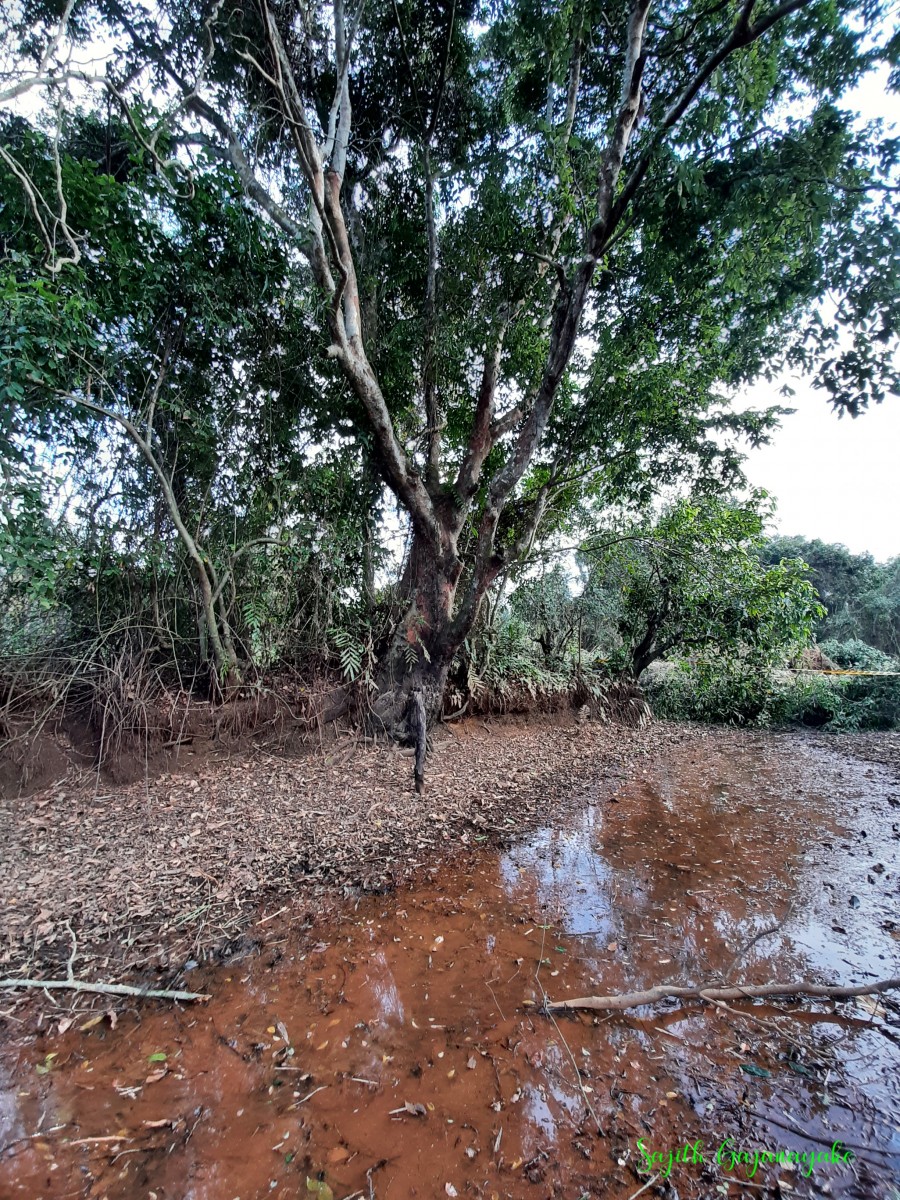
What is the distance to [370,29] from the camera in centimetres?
693

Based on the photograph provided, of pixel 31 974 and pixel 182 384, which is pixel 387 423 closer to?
pixel 182 384

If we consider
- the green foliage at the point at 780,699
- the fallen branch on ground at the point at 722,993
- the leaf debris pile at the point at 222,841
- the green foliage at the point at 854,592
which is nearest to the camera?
the fallen branch on ground at the point at 722,993

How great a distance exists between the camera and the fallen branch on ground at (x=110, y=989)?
2.68 meters

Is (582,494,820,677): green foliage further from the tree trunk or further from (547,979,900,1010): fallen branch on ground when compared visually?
(547,979,900,1010): fallen branch on ground

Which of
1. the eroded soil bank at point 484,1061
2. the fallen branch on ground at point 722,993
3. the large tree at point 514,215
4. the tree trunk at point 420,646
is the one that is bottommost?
the eroded soil bank at point 484,1061

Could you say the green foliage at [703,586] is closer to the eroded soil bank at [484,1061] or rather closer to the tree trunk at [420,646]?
the tree trunk at [420,646]

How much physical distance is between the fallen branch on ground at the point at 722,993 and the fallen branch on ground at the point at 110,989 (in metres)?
2.00

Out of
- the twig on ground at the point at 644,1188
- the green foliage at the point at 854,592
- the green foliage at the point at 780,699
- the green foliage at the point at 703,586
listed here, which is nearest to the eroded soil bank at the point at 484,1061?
the twig on ground at the point at 644,1188

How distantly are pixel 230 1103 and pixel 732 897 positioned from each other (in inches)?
140

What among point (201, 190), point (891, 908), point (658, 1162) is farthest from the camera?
point (201, 190)

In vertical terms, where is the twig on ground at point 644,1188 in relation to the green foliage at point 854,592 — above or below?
below

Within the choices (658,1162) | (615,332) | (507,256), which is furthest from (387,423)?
(658,1162)

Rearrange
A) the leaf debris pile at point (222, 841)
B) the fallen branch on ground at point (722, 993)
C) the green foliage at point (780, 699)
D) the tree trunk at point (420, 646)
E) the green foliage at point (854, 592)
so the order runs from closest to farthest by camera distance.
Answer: the fallen branch on ground at point (722, 993) → the leaf debris pile at point (222, 841) → the tree trunk at point (420, 646) → the green foliage at point (780, 699) → the green foliage at point (854, 592)

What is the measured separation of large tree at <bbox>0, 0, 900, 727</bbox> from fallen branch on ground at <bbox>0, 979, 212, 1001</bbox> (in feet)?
14.4
